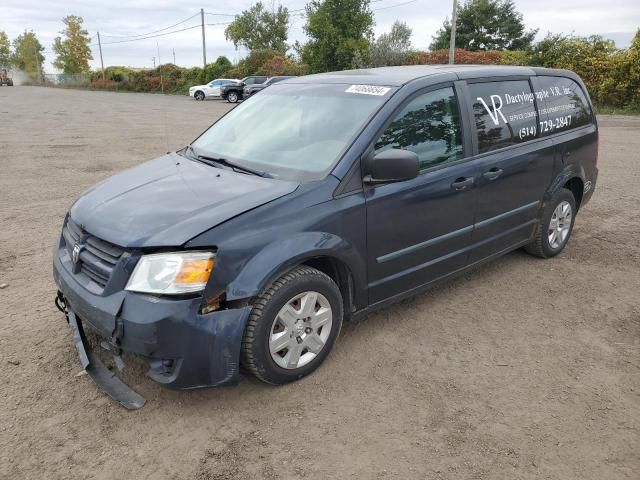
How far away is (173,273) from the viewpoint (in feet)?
8.55

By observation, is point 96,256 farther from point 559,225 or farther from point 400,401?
point 559,225

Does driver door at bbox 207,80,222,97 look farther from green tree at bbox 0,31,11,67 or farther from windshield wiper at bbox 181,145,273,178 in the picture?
green tree at bbox 0,31,11,67

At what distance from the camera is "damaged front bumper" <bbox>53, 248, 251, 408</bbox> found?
2.58 metres

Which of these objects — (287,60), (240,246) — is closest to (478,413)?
(240,246)

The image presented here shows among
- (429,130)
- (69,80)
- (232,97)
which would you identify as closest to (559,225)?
(429,130)

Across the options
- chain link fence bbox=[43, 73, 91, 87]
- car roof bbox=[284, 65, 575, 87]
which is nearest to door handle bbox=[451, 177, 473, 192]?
car roof bbox=[284, 65, 575, 87]

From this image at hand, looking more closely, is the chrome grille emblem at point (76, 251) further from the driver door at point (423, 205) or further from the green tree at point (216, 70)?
the green tree at point (216, 70)

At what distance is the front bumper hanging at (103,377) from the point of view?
9.32 ft

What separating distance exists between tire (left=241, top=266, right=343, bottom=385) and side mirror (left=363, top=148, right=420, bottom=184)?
687 mm

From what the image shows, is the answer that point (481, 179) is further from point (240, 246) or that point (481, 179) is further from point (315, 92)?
point (240, 246)

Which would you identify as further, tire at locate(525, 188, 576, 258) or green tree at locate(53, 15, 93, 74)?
green tree at locate(53, 15, 93, 74)

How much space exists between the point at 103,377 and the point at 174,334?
28.0 inches

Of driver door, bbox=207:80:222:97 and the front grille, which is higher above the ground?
driver door, bbox=207:80:222:97

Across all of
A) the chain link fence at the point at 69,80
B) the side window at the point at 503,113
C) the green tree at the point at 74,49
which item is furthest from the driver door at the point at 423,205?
the green tree at the point at 74,49
